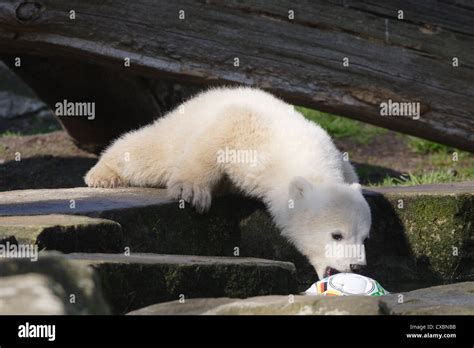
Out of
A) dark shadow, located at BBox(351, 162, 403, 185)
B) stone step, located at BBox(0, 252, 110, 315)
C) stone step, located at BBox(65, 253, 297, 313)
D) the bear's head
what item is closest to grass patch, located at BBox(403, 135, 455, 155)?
dark shadow, located at BBox(351, 162, 403, 185)

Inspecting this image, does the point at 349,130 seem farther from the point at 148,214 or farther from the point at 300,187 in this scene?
the point at 148,214

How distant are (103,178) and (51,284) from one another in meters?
2.74

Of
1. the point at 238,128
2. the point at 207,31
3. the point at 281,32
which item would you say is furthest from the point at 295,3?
the point at 238,128

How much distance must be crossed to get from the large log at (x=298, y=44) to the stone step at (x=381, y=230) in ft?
2.54

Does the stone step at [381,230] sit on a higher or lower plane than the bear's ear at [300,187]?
lower

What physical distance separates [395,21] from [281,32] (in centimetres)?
74

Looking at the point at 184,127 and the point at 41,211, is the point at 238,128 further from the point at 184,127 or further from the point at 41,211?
the point at 41,211

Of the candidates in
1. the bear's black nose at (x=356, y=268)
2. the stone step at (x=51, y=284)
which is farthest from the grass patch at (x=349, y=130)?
the stone step at (x=51, y=284)

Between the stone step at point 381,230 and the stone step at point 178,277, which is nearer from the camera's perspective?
the stone step at point 178,277

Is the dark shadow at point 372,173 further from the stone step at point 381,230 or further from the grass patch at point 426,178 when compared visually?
the stone step at point 381,230

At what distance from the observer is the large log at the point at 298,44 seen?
5996 millimetres

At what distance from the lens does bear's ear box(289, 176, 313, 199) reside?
16.7 ft

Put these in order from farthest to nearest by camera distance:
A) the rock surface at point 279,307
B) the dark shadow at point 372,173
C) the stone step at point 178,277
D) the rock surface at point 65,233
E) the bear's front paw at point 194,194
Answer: the dark shadow at point 372,173
the bear's front paw at point 194,194
the rock surface at point 65,233
the stone step at point 178,277
the rock surface at point 279,307

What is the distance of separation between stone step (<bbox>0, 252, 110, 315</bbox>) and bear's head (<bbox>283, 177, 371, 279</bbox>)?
1.86 meters
